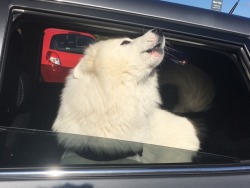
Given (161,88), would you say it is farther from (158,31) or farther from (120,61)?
(158,31)

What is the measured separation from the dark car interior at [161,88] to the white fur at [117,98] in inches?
10.2

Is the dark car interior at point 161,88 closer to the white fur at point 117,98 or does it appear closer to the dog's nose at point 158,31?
the dog's nose at point 158,31

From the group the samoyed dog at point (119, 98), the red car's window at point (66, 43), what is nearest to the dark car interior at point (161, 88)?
the samoyed dog at point (119, 98)

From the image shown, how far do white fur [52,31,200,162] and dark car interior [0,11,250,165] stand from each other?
0.85 ft

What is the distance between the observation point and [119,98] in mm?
2930

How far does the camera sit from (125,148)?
7.12 feet

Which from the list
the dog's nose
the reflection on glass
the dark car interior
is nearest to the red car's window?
the dark car interior

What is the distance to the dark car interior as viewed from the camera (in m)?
2.20

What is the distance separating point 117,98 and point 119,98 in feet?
0.05

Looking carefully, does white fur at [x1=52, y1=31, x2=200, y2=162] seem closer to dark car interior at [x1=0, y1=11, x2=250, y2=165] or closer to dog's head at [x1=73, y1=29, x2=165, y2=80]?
dog's head at [x1=73, y1=29, x2=165, y2=80]

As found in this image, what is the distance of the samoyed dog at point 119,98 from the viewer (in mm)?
2805

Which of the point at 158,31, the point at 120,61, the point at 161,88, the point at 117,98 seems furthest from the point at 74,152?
the point at 161,88

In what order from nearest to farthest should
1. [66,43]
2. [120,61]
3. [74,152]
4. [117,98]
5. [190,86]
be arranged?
[74,152], [117,98], [120,61], [190,86], [66,43]

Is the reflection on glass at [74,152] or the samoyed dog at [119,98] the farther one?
the samoyed dog at [119,98]
